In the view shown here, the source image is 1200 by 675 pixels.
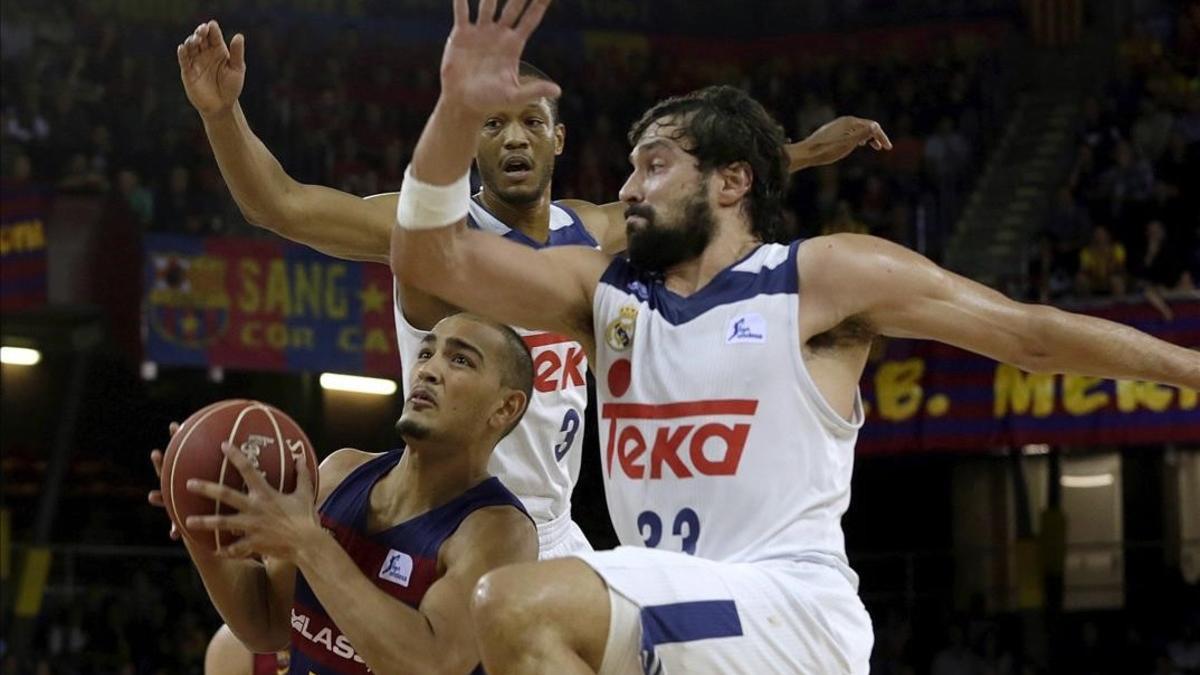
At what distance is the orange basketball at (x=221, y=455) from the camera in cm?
511

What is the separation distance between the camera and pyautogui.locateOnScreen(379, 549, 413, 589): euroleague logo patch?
17.8 feet

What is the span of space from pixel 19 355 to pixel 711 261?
14193 millimetres

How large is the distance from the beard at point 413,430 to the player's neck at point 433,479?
84mm

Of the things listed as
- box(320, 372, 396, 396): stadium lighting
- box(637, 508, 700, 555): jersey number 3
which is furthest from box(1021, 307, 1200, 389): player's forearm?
box(320, 372, 396, 396): stadium lighting

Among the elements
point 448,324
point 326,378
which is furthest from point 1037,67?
point 448,324

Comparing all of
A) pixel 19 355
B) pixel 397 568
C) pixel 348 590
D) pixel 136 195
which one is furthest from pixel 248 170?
pixel 19 355

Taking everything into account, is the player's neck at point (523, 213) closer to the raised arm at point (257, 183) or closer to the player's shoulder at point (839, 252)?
the raised arm at point (257, 183)

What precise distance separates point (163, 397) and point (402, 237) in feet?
48.8

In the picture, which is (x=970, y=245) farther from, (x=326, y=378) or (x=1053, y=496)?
(x=326, y=378)

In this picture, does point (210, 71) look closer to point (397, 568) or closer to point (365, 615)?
point (397, 568)

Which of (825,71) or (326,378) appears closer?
(326,378)

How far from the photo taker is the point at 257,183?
20.2 ft

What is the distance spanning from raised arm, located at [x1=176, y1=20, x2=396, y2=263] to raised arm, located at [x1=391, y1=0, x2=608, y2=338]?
129 centimetres

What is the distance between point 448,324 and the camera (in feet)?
18.4
